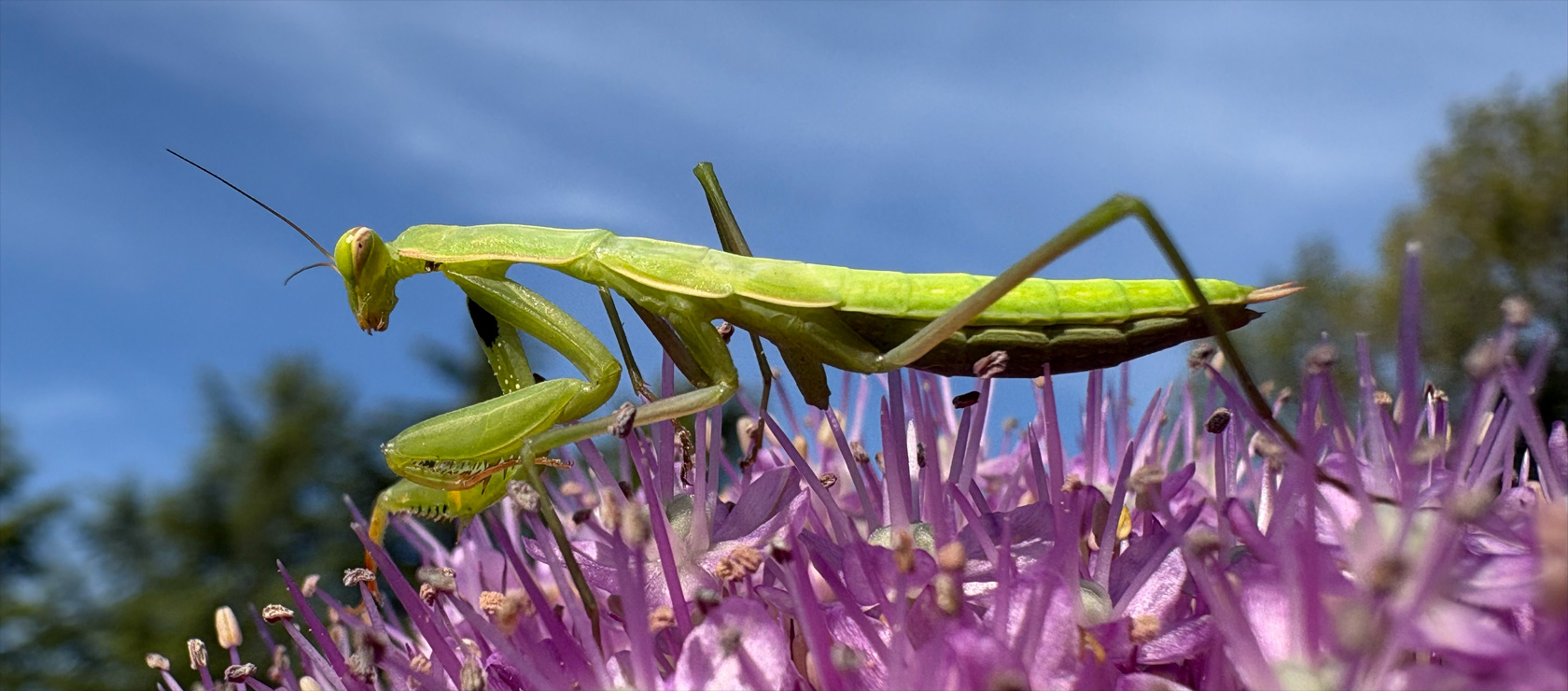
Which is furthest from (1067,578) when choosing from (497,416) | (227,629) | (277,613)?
(227,629)

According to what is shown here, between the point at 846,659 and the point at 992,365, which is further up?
the point at 992,365

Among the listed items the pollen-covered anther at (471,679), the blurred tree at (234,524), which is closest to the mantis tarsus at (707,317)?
the pollen-covered anther at (471,679)

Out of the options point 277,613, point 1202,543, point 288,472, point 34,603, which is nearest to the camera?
point 1202,543

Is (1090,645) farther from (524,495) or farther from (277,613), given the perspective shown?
(277,613)

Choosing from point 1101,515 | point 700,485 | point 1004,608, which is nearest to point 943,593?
point 1004,608

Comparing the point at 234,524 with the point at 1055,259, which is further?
the point at 234,524

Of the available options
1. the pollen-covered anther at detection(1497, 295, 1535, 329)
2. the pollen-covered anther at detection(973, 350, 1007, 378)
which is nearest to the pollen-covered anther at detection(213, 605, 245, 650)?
the pollen-covered anther at detection(973, 350, 1007, 378)

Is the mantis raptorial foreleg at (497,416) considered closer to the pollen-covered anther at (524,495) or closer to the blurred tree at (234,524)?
the pollen-covered anther at (524,495)
